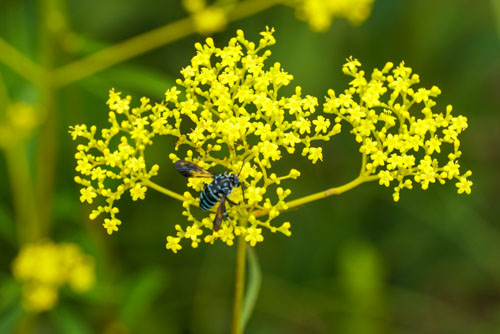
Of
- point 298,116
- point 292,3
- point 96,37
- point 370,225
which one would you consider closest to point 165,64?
point 96,37

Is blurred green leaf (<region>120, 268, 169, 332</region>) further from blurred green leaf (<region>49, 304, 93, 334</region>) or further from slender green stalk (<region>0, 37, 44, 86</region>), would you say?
slender green stalk (<region>0, 37, 44, 86</region>)

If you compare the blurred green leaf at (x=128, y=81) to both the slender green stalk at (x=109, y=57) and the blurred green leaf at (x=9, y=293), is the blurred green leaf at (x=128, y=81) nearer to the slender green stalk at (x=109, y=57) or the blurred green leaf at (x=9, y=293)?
the slender green stalk at (x=109, y=57)

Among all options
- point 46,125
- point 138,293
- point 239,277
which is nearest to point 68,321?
point 138,293

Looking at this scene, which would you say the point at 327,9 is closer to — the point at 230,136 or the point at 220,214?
the point at 230,136

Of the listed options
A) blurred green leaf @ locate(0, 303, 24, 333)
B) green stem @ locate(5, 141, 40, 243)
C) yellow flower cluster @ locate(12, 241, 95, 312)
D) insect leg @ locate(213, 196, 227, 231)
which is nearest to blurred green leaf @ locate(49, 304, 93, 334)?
yellow flower cluster @ locate(12, 241, 95, 312)

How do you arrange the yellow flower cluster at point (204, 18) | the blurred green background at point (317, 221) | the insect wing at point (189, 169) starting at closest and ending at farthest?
the insect wing at point (189, 169) < the yellow flower cluster at point (204, 18) < the blurred green background at point (317, 221)

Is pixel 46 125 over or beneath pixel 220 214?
over

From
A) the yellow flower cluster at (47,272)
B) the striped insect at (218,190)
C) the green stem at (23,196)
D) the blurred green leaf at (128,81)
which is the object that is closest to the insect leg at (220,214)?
the striped insect at (218,190)
